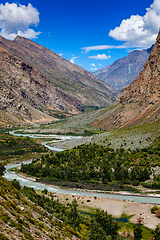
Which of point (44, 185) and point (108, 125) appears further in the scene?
point (108, 125)

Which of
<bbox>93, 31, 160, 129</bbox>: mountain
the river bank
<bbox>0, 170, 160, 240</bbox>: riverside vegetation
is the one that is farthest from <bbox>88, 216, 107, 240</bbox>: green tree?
<bbox>93, 31, 160, 129</bbox>: mountain

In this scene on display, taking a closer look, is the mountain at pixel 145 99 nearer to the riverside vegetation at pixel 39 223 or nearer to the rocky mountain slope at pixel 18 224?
the riverside vegetation at pixel 39 223

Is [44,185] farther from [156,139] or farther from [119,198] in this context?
[156,139]

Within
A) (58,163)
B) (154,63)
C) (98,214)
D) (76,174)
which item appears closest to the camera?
(98,214)

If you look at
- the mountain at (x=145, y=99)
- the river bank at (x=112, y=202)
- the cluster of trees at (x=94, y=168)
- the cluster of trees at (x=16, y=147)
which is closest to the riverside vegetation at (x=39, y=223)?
the river bank at (x=112, y=202)

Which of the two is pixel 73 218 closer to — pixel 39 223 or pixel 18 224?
pixel 39 223

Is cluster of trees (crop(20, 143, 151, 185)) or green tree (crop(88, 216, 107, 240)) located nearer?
green tree (crop(88, 216, 107, 240))

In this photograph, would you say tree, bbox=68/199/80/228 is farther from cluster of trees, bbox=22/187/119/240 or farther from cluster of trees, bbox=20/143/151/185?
cluster of trees, bbox=20/143/151/185

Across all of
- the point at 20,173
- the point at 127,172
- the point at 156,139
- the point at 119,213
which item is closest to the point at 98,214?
the point at 119,213
